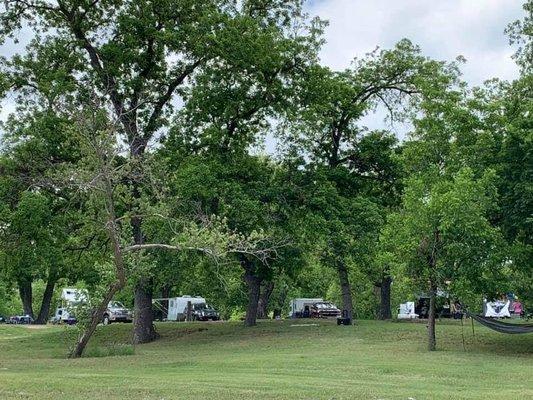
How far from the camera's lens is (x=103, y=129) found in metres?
18.1

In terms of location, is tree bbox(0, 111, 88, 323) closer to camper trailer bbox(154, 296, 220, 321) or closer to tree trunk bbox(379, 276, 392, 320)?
tree trunk bbox(379, 276, 392, 320)

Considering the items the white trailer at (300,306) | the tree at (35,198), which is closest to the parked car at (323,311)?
the white trailer at (300,306)

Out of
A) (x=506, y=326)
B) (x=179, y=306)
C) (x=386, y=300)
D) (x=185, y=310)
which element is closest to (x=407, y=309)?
(x=386, y=300)

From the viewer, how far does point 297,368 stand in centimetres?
1609

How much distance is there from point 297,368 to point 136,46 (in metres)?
16.5

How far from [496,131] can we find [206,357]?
38.5 feet

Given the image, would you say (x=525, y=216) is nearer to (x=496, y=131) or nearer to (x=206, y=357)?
(x=496, y=131)

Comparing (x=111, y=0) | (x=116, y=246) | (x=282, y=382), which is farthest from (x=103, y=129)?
(x=111, y=0)

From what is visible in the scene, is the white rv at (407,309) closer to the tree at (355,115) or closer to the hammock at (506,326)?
the tree at (355,115)

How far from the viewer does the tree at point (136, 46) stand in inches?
1054

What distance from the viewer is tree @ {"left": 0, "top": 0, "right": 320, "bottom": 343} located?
26.8m

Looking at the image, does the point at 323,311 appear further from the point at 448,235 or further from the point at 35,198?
→ the point at 448,235

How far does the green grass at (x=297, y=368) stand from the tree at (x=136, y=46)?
240 inches

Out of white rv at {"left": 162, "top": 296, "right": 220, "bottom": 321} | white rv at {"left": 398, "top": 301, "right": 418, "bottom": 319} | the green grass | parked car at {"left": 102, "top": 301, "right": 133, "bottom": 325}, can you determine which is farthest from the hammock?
parked car at {"left": 102, "top": 301, "right": 133, "bottom": 325}
